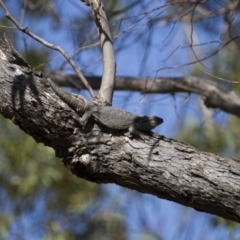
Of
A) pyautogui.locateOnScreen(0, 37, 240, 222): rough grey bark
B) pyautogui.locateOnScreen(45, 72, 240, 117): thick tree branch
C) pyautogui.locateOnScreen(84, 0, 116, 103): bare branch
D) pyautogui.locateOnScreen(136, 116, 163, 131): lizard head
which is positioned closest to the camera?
pyautogui.locateOnScreen(0, 37, 240, 222): rough grey bark

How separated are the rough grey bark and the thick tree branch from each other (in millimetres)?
1750

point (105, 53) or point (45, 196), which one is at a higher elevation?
point (45, 196)

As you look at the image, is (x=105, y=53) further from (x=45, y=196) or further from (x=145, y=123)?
(x=45, y=196)

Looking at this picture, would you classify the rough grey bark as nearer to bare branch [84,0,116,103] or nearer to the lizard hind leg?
the lizard hind leg

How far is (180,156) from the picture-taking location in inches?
126

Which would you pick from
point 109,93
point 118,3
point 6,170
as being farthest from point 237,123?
point 109,93

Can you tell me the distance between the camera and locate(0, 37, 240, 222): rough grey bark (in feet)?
10.3

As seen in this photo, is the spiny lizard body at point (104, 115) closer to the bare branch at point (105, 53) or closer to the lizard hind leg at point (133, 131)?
the lizard hind leg at point (133, 131)

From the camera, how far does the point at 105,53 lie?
11.5ft

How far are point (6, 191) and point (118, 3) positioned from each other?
239cm

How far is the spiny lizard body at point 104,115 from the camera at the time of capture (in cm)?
318

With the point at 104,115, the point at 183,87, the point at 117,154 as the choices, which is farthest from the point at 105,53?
the point at 183,87

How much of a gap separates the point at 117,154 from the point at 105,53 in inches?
21.6

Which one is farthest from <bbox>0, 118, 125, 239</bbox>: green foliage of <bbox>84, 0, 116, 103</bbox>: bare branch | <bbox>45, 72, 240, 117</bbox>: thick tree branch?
<bbox>84, 0, 116, 103</bbox>: bare branch
